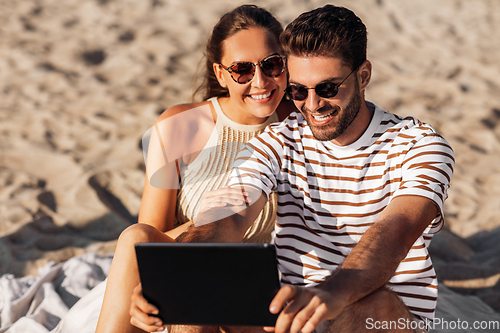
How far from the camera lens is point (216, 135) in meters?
2.52

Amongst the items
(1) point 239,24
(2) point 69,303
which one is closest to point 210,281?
(1) point 239,24

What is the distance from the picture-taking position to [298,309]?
4.21ft

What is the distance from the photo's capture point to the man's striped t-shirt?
1776 millimetres

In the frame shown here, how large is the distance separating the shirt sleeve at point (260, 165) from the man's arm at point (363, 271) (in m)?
0.58

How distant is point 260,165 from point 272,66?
630mm

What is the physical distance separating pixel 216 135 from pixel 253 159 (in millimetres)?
529

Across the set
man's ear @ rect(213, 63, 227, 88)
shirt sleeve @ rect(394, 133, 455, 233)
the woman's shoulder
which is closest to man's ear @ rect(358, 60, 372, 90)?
shirt sleeve @ rect(394, 133, 455, 233)

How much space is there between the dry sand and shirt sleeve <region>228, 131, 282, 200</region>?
151 cm

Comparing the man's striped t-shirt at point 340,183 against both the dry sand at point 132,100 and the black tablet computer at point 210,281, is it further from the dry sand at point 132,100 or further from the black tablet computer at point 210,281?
the dry sand at point 132,100

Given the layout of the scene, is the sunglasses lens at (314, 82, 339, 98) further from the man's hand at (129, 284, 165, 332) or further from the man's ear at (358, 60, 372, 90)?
the man's hand at (129, 284, 165, 332)

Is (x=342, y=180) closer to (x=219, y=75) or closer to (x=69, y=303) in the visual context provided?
(x=219, y=75)

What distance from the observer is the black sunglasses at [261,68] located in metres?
2.33

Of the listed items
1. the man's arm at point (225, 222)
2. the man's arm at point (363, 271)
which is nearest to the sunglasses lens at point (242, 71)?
the man's arm at point (225, 222)

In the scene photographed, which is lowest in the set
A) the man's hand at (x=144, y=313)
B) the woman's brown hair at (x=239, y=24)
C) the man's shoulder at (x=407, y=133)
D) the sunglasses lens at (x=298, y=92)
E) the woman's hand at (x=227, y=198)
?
the man's hand at (x=144, y=313)
